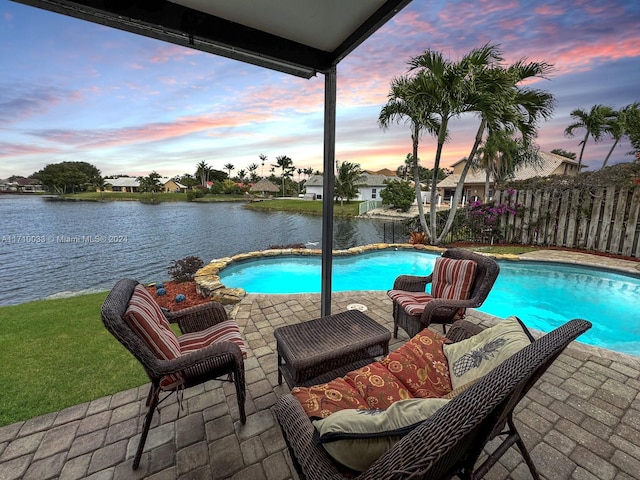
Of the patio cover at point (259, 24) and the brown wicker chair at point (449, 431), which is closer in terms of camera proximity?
the brown wicker chair at point (449, 431)

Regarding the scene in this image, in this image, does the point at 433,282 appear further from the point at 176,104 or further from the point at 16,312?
the point at 176,104

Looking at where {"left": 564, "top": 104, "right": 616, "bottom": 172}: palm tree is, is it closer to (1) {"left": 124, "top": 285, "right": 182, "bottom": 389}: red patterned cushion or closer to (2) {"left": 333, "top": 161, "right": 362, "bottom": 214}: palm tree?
(2) {"left": 333, "top": 161, "right": 362, "bottom": 214}: palm tree

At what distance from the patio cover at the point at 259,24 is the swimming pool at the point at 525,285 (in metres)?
4.31

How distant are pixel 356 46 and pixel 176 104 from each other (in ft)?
43.3

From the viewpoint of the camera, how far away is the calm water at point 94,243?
9406 millimetres

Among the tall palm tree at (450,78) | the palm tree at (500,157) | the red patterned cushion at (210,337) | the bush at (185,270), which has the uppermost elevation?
the tall palm tree at (450,78)

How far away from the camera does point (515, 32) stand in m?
5.63

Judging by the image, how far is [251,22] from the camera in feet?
6.75

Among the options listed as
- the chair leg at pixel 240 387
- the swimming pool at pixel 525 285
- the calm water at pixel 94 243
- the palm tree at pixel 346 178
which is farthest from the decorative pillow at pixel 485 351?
the palm tree at pixel 346 178

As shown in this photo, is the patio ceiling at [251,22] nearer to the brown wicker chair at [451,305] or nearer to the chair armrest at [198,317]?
the chair armrest at [198,317]

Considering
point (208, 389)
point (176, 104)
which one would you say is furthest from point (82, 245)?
point (208, 389)

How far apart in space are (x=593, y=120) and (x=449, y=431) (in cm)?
2471

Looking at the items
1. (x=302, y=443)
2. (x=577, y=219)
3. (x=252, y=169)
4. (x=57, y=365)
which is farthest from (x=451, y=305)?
(x=252, y=169)

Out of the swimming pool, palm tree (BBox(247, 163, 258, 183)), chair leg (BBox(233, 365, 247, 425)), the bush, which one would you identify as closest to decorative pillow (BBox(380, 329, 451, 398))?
chair leg (BBox(233, 365, 247, 425))
